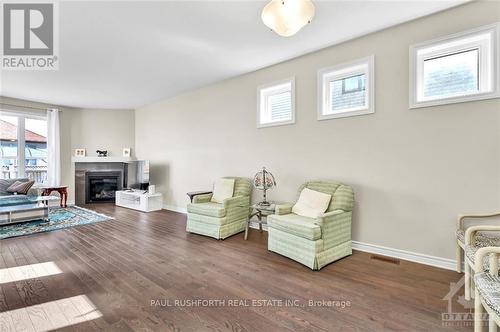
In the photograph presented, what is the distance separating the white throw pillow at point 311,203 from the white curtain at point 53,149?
636 cm

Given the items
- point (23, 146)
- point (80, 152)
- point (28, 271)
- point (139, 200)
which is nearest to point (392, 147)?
point (28, 271)

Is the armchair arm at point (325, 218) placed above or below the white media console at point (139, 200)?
above

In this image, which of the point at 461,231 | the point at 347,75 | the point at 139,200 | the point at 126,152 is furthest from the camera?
the point at 126,152

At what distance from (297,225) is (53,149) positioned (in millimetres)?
6690

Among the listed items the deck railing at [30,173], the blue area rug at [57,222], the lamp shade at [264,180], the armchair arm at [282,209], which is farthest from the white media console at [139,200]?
the armchair arm at [282,209]

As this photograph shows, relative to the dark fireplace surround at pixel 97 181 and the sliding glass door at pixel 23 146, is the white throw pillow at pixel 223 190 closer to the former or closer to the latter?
the dark fireplace surround at pixel 97 181

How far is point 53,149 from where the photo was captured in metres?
6.31

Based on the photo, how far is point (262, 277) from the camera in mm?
2465

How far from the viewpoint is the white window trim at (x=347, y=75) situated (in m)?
3.12

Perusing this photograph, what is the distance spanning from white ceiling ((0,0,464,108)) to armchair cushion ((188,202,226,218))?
228cm

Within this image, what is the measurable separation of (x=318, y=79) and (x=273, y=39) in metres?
0.86

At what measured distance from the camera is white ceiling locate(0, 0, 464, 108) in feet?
8.40

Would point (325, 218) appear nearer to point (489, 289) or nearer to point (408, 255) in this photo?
point (408, 255)

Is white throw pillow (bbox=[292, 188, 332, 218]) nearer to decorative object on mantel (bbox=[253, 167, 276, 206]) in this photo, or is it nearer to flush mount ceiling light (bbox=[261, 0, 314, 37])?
decorative object on mantel (bbox=[253, 167, 276, 206])
